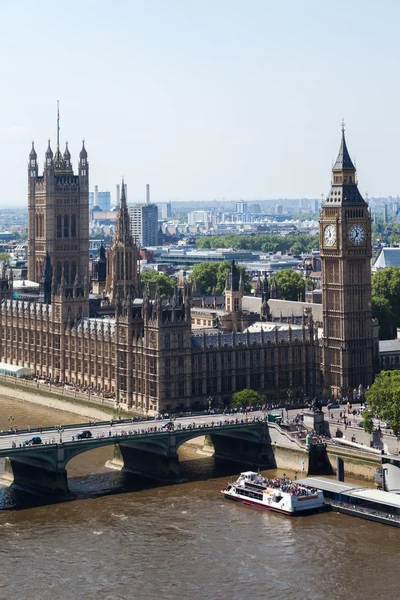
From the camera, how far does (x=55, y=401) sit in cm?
13938

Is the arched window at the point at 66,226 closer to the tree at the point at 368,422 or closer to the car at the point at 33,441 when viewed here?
the car at the point at 33,441

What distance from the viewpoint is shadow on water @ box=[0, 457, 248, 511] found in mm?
99750

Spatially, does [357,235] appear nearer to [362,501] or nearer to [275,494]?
[275,494]

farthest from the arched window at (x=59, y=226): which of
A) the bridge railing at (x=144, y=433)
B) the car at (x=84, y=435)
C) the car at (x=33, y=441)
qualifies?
the car at (x=33, y=441)

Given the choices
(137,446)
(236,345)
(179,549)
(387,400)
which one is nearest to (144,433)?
(137,446)

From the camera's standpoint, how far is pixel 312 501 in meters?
96.2

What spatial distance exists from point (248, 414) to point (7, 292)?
54.6 meters

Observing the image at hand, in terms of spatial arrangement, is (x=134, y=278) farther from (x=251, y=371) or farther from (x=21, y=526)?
(x=21, y=526)

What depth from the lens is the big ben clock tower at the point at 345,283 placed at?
419 feet

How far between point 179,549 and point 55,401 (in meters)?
53.8

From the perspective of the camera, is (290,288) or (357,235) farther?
(290,288)

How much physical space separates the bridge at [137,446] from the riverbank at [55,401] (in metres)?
15.8

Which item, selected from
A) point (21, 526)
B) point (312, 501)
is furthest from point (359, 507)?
point (21, 526)

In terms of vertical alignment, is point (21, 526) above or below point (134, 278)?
below
